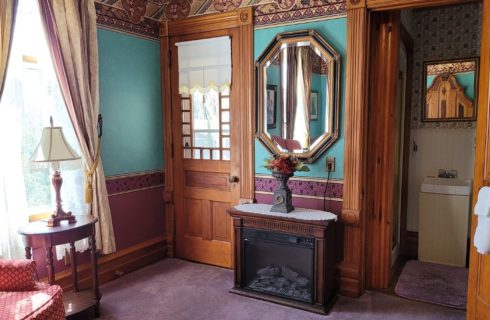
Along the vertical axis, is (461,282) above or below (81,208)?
below

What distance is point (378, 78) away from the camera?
326 centimetres

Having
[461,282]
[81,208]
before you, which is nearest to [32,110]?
[81,208]

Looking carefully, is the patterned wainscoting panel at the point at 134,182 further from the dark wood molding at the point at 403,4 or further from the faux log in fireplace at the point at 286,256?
the dark wood molding at the point at 403,4

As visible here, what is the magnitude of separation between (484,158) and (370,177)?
3.34ft

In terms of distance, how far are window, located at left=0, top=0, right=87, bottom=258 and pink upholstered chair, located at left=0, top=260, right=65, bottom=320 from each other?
1.88 ft

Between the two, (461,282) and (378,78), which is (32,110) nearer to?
(378,78)

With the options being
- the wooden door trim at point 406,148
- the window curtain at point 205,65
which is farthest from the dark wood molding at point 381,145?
the window curtain at point 205,65

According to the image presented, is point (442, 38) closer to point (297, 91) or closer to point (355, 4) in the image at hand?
point (355, 4)

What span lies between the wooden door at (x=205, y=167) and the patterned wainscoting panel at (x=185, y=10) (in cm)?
23

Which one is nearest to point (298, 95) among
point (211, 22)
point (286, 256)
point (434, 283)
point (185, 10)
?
point (211, 22)

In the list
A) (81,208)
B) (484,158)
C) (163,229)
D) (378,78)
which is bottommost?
(163,229)

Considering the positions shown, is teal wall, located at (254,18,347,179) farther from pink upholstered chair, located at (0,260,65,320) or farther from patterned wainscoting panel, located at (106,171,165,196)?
pink upholstered chair, located at (0,260,65,320)

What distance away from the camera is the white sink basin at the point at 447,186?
3840 millimetres

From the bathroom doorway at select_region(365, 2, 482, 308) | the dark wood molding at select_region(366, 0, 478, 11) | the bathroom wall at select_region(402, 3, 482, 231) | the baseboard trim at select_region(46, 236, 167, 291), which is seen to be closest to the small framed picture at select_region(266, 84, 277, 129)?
the dark wood molding at select_region(366, 0, 478, 11)
